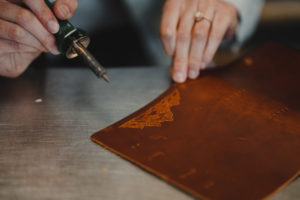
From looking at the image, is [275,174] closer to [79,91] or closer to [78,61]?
[79,91]

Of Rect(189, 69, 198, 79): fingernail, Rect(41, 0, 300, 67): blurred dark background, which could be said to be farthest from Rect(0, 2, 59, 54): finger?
Rect(41, 0, 300, 67): blurred dark background

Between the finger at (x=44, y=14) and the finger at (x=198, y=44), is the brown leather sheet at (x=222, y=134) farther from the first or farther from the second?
the finger at (x=44, y=14)

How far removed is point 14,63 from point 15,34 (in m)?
0.14

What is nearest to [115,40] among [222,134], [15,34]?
[15,34]

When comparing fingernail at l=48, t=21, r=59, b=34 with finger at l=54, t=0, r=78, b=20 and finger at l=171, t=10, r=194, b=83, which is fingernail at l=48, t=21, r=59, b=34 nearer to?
finger at l=54, t=0, r=78, b=20

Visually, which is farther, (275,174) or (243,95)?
(243,95)

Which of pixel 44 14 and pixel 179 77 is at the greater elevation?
pixel 44 14

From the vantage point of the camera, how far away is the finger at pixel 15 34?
2.63 feet

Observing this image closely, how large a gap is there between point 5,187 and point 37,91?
388 millimetres

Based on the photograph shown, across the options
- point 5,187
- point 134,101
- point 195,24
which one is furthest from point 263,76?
point 5,187

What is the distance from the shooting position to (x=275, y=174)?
22.7 inches

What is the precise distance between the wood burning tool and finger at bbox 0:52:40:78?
19cm

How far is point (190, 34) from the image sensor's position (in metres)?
0.93

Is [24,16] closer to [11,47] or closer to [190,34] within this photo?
[11,47]
